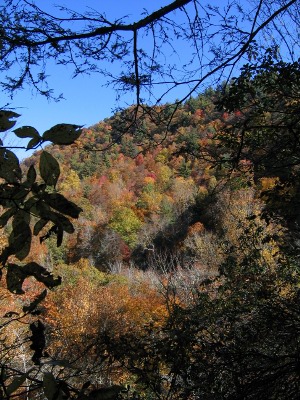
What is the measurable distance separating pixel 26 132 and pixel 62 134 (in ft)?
0.16

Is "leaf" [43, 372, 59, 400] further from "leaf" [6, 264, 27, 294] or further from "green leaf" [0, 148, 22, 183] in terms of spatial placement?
"green leaf" [0, 148, 22, 183]

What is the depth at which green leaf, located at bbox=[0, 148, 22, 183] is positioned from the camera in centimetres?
51

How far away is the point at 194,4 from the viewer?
1859 mm

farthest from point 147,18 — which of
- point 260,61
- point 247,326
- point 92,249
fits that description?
point 92,249

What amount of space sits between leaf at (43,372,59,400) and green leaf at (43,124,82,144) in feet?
1.08

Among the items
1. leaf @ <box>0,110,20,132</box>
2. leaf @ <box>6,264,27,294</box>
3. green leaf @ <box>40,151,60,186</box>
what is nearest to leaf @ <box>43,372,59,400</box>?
leaf @ <box>6,264,27,294</box>

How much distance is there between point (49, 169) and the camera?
47 cm

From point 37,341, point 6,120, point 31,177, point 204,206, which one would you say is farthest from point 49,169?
point 204,206

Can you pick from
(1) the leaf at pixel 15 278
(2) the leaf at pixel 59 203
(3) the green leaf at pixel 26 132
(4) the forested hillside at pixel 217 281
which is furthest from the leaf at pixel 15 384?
(3) the green leaf at pixel 26 132

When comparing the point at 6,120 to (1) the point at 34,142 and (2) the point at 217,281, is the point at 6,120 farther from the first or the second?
(2) the point at 217,281

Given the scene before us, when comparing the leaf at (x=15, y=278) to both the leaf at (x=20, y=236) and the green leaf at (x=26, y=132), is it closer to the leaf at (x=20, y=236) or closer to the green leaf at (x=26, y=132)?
the leaf at (x=20, y=236)

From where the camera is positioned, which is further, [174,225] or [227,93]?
[174,225]

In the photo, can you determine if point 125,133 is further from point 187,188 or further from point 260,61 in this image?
point 187,188

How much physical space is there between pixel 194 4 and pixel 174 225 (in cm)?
2887
